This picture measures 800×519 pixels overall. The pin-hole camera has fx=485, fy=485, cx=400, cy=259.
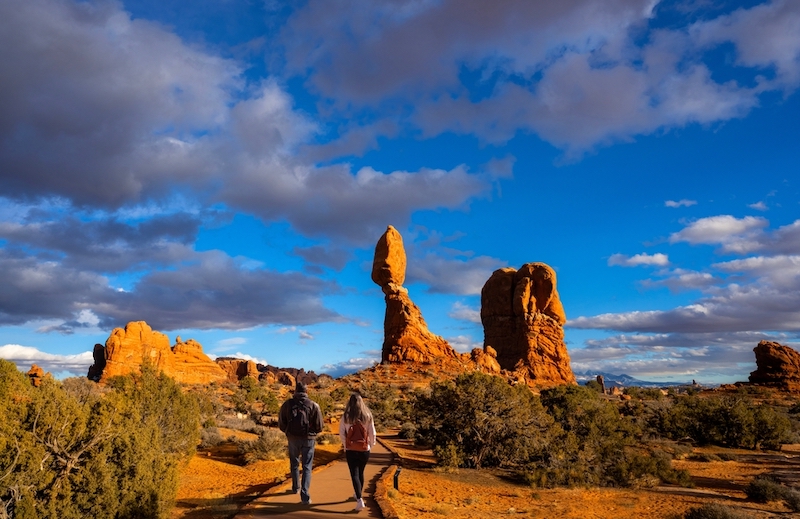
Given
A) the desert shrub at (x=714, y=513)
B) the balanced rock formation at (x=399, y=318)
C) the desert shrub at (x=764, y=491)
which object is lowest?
the desert shrub at (x=764, y=491)

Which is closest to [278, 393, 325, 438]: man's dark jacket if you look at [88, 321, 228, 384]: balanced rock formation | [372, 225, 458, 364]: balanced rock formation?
[372, 225, 458, 364]: balanced rock formation

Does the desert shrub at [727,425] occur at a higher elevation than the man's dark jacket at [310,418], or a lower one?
lower

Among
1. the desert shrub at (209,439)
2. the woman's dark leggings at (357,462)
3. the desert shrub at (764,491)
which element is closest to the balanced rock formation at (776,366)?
the desert shrub at (764,491)

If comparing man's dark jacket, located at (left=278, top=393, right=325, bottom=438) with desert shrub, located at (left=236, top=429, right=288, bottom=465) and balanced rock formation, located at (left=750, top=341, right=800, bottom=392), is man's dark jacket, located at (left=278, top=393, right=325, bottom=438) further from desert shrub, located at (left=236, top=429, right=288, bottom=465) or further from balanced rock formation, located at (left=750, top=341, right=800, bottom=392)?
balanced rock formation, located at (left=750, top=341, right=800, bottom=392)

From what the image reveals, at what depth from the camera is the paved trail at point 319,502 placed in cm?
737

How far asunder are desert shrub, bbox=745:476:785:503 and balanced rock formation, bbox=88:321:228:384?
59.3m

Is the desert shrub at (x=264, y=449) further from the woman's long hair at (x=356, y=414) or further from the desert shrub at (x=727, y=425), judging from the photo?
the desert shrub at (x=727, y=425)

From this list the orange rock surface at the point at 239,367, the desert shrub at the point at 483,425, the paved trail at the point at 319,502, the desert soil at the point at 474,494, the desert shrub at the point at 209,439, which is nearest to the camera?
the paved trail at the point at 319,502

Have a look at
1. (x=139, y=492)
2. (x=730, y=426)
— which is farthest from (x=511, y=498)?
(x=730, y=426)

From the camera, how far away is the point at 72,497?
20.6 ft

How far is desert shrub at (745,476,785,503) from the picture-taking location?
12.0m

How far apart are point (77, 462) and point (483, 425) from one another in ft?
37.0

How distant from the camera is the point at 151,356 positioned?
60.9m

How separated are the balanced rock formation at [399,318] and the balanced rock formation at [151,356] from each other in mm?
26702
